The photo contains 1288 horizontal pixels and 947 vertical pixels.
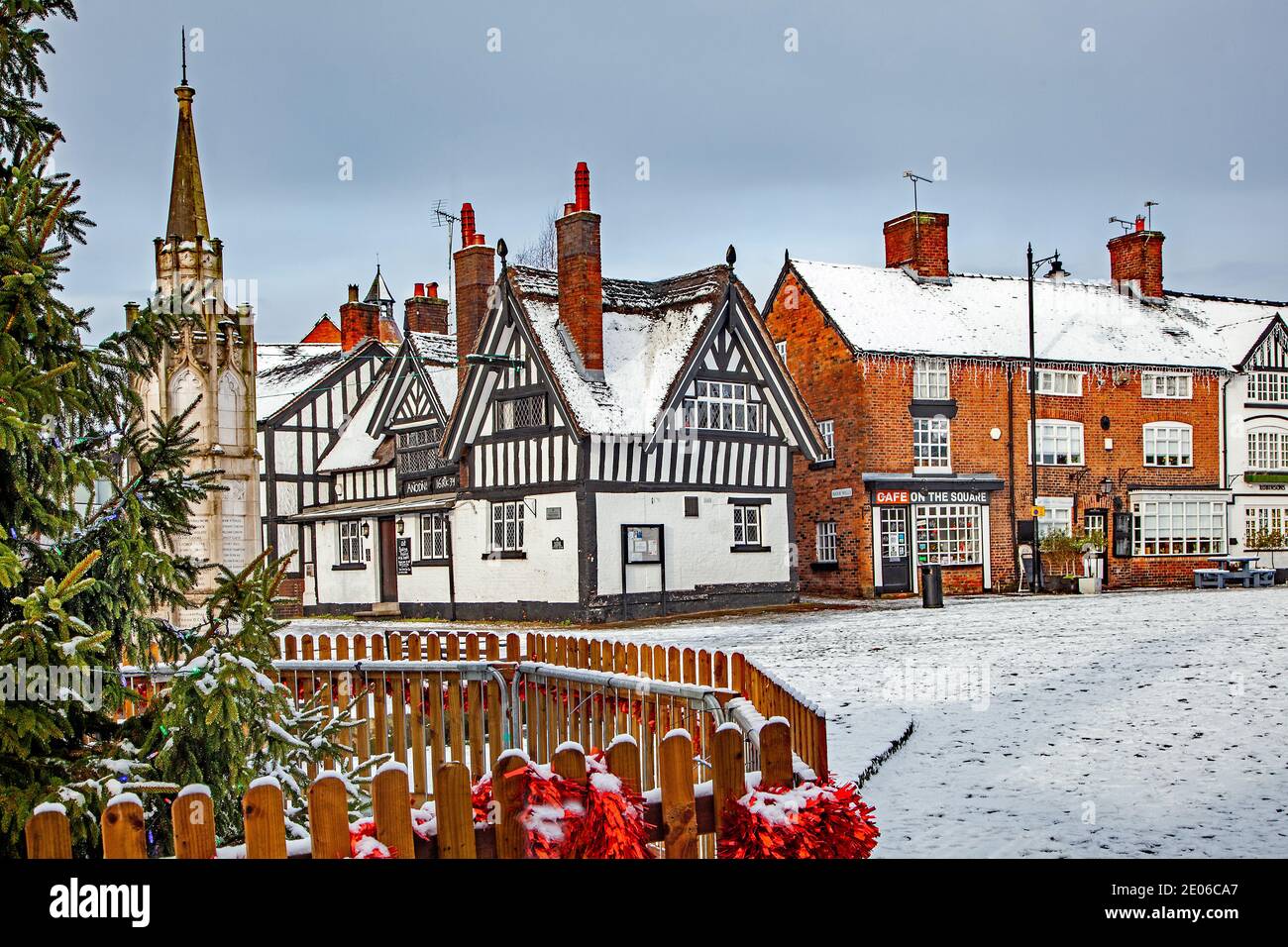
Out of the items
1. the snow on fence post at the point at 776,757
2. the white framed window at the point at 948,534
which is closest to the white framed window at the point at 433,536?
the white framed window at the point at 948,534

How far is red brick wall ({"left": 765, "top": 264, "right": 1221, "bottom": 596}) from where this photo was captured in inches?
1367

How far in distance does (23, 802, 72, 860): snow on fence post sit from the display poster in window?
24.2m

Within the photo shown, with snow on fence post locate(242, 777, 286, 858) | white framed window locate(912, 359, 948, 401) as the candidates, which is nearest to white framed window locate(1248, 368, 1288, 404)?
white framed window locate(912, 359, 948, 401)

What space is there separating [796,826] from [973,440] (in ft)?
111

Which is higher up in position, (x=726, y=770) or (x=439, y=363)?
(x=439, y=363)

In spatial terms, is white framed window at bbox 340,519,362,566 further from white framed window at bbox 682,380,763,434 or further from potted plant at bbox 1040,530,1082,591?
potted plant at bbox 1040,530,1082,591

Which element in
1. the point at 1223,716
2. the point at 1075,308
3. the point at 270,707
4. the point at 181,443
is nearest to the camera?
the point at 270,707

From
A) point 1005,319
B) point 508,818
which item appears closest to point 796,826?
point 508,818

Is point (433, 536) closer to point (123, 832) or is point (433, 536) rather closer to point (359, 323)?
point (359, 323)

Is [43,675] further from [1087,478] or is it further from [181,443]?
[1087,478]

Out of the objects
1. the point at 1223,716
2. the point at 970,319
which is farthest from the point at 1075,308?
the point at 1223,716

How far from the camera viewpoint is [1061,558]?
1427 inches

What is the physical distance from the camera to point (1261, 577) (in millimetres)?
34031
